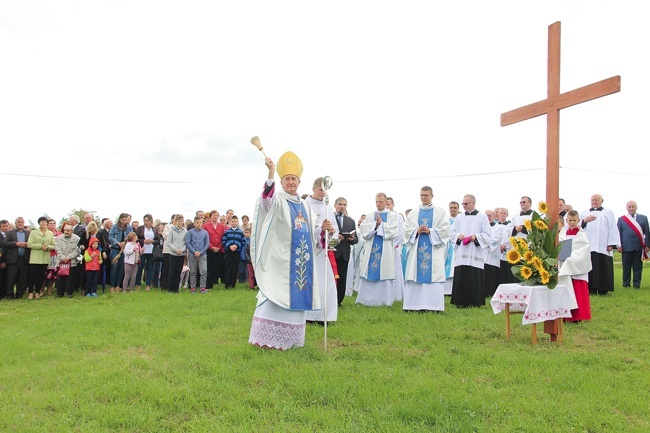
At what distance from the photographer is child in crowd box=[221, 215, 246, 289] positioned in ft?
48.8

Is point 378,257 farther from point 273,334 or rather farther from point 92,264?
point 92,264

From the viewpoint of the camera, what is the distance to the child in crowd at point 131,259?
13.8 m

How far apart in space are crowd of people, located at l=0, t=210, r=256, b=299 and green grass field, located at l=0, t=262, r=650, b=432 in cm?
500

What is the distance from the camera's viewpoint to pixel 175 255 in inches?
552

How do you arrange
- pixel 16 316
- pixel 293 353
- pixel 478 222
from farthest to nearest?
pixel 478 222 → pixel 16 316 → pixel 293 353

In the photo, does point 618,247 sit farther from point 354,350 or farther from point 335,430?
point 335,430

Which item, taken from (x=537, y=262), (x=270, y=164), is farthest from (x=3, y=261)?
(x=537, y=262)

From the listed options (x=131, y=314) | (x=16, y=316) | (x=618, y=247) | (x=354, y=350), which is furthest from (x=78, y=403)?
(x=618, y=247)

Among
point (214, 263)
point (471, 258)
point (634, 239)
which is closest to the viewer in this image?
point (471, 258)

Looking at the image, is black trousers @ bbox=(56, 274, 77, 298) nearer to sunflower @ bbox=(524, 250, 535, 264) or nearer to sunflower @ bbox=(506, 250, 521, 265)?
sunflower @ bbox=(506, 250, 521, 265)

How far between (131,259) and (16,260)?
2746mm

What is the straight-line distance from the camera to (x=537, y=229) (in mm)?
7598

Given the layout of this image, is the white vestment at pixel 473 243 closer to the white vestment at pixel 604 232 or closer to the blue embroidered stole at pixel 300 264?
the white vestment at pixel 604 232

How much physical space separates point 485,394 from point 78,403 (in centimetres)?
361
